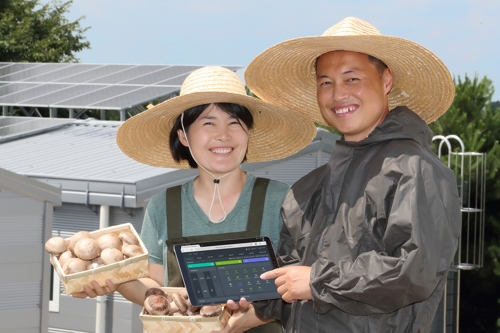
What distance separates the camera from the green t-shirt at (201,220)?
305 cm

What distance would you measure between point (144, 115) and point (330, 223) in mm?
1101

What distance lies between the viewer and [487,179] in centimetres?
1266

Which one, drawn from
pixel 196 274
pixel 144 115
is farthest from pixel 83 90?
pixel 196 274

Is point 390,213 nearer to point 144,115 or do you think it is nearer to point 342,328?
point 342,328

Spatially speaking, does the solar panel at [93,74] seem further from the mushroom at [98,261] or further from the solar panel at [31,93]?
the mushroom at [98,261]

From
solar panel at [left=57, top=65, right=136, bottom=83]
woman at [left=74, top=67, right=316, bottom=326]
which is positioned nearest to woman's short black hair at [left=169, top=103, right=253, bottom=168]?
woman at [left=74, top=67, right=316, bottom=326]

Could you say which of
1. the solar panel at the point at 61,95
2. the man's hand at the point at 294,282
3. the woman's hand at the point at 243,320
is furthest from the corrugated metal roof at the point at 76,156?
A: the man's hand at the point at 294,282

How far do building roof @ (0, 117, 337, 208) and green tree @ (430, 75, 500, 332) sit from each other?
15.2 ft

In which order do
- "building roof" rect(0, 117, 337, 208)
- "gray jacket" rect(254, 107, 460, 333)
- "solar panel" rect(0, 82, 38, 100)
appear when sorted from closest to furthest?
1. "gray jacket" rect(254, 107, 460, 333)
2. "building roof" rect(0, 117, 337, 208)
3. "solar panel" rect(0, 82, 38, 100)

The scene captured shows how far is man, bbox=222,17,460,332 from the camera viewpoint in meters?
2.34

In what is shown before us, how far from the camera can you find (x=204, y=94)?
10.3 ft

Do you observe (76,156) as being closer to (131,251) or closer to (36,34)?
(131,251)

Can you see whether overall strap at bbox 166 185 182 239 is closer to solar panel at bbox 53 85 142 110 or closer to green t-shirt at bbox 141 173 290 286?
green t-shirt at bbox 141 173 290 286

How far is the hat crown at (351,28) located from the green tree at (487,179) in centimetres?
978
